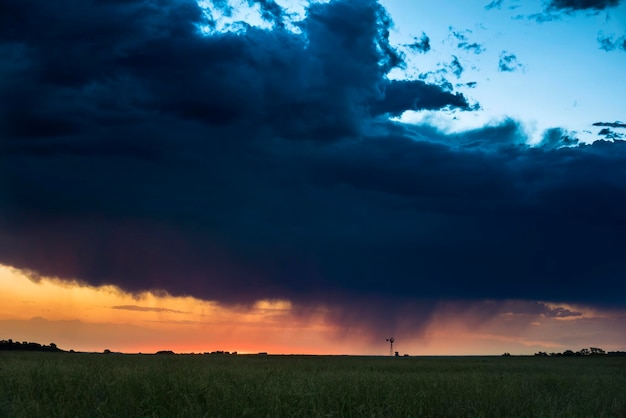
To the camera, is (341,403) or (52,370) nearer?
(341,403)

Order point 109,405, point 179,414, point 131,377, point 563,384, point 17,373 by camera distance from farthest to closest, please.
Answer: point 563,384
point 17,373
point 131,377
point 109,405
point 179,414

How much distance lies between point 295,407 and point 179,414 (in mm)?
2226

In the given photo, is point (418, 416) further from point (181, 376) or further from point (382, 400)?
point (181, 376)

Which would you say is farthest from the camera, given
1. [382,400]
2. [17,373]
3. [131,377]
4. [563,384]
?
[563,384]

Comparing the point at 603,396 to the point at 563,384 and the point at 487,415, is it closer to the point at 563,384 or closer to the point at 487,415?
the point at 563,384

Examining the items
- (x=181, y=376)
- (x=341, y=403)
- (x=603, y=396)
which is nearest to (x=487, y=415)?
(x=341, y=403)

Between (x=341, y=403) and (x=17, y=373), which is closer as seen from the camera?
(x=341, y=403)

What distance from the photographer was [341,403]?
12.9m

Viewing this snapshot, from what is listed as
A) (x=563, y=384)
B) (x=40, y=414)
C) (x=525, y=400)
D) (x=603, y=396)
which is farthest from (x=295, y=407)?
(x=563, y=384)

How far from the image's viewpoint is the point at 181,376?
15117mm

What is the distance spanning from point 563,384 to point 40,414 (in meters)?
16.0

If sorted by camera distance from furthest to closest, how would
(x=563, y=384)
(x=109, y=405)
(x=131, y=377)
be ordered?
(x=563, y=384) → (x=131, y=377) → (x=109, y=405)

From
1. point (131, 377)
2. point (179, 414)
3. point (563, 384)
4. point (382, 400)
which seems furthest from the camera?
point (563, 384)

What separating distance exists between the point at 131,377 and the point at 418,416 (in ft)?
23.0
